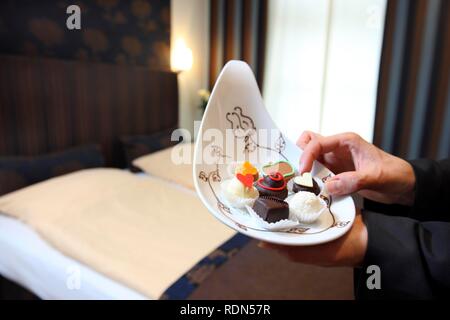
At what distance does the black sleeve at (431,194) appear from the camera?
78 cm

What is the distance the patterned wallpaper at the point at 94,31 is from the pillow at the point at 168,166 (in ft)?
2.83

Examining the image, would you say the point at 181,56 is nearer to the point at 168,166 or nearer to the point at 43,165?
the point at 168,166

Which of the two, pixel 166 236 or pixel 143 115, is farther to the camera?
pixel 143 115

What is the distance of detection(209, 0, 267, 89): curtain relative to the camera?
9.77 ft

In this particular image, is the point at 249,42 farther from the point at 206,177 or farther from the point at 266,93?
the point at 206,177

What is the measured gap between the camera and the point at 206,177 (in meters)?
0.76

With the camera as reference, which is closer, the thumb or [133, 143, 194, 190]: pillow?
the thumb

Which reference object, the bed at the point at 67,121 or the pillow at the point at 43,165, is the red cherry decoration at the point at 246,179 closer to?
the bed at the point at 67,121

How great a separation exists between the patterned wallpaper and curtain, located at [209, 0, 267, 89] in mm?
539

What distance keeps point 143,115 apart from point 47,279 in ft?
5.69

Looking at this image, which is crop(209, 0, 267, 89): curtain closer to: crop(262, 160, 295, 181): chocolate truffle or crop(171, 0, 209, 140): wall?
crop(171, 0, 209, 140): wall

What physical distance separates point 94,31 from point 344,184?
2246mm

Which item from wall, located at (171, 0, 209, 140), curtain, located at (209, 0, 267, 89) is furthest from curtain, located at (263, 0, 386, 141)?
wall, located at (171, 0, 209, 140)
